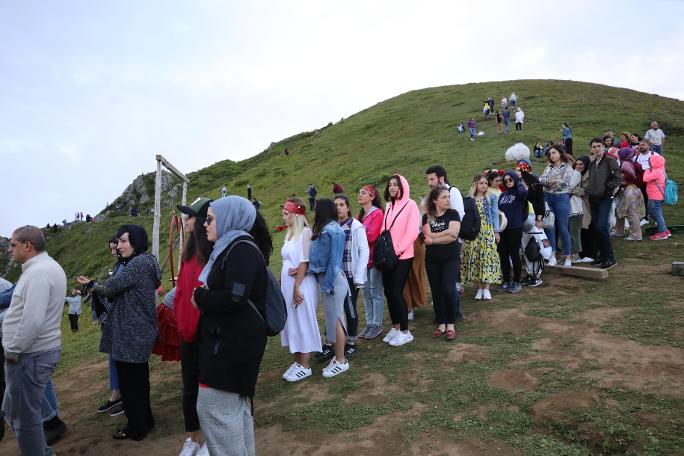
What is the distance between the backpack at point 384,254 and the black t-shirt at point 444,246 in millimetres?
474

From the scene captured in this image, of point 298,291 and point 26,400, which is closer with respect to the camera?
point 26,400

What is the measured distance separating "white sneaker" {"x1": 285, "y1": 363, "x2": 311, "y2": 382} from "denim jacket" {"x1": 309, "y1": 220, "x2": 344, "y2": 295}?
36.4 inches

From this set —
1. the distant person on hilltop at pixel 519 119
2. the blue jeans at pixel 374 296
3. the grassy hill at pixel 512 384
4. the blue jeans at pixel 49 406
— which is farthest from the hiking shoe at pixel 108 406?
the distant person on hilltop at pixel 519 119

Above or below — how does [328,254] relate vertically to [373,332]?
above

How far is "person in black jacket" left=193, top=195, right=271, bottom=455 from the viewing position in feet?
9.25

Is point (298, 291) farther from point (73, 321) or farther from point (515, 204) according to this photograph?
point (73, 321)

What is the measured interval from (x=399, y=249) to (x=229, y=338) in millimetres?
3170

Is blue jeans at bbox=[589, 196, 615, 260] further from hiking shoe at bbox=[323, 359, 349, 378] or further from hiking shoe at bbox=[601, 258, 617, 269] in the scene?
hiking shoe at bbox=[323, 359, 349, 378]

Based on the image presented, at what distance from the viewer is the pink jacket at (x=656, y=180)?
893 centimetres

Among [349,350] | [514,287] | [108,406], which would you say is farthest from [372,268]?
[108,406]

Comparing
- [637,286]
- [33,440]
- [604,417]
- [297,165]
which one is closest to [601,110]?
[297,165]

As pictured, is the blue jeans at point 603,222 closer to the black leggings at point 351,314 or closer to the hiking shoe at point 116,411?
the black leggings at point 351,314

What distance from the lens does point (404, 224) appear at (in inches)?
227

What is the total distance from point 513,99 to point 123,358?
3311 centimetres
